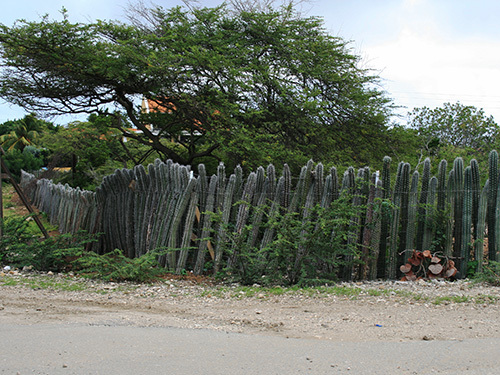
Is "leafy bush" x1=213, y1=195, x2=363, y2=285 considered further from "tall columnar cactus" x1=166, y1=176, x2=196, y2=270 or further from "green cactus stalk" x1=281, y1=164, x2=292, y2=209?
"tall columnar cactus" x1=166, y1=176, x2=196, y2=270

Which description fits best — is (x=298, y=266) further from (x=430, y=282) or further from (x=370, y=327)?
(x=370, y=327)

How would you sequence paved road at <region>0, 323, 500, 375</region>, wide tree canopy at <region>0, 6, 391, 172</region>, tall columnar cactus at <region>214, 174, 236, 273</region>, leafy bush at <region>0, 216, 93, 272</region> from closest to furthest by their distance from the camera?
paved road at <region>0, 323, 500, 375</region>, tall columnar cactus at <region>214, 174, 236, 273</region>, leafy bush at <region>0, 216, 93, 272</region>, wide tree canopy at <region>0, 6, 391, 172</region>

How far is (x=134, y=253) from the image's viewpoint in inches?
428

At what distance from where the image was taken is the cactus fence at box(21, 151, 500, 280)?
7691 mm

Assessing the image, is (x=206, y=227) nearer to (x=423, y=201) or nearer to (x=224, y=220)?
(x=224, y=220)

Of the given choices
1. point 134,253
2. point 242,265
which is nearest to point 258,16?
point 134,253

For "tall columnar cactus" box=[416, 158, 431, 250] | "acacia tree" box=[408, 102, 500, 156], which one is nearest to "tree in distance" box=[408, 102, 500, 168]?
"acacia tree" box=[408, 102, 500, 156]

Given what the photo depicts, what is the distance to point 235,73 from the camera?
53.9 feet

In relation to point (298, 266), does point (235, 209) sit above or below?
above

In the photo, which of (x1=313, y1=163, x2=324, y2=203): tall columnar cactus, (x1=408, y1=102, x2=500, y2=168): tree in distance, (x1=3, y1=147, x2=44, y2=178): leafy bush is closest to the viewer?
(x1=313, y1=163, x2=324, y2=203): tall columnar cactus

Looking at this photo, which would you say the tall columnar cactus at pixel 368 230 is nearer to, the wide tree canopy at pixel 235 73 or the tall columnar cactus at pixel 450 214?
the tall columnar cactus at pixel 450 214

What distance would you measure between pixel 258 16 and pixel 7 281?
13113mm

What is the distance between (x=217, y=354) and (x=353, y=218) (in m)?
4.52

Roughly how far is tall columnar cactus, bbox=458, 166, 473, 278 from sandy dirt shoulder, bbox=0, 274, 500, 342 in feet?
1.90
